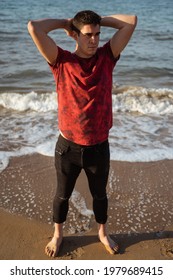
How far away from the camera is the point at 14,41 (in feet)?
44.1

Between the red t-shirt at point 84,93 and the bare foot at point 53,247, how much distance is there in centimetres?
104

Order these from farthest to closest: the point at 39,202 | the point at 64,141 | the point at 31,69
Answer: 1. the point at 31,69
2. the point at 39,202
3. the point at 64,141

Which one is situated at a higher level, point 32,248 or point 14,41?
point 32,248

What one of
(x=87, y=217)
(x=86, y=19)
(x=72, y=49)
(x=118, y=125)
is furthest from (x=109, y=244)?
(x=72, y=49)

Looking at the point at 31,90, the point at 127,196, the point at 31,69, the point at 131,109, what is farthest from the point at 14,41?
the point at 127,196

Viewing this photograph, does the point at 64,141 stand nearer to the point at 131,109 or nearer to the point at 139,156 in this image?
the point at 139,156

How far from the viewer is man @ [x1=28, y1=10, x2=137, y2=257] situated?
2.47 metres

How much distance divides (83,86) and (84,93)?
5 centimetres

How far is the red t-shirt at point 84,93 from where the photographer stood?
2492 mm

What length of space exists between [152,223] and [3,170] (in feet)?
6.78

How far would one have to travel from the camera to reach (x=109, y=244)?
121 inches

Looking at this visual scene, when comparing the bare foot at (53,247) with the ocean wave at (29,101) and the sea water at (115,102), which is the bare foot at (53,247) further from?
the ocean wave at (29,101)

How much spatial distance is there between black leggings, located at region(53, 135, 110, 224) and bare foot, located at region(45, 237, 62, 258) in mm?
247

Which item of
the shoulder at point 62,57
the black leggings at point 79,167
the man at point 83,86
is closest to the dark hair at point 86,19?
the man at point 83,86
